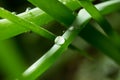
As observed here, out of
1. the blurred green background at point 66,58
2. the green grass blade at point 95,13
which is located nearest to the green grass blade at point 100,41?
the green grass blade at point 95,13

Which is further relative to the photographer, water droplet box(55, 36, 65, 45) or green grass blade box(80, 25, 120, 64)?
green grass blade box(80, 25, 120, 64)

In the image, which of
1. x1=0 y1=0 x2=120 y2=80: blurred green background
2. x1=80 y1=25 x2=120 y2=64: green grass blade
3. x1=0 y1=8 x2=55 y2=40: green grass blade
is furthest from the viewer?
x1=0 y1=0 x2=120 y2=80: blurred green background

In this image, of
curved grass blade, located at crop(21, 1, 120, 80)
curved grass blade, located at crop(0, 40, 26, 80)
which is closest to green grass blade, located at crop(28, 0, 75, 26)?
curved grass blade, located at crop(21, 1, 120, 80)

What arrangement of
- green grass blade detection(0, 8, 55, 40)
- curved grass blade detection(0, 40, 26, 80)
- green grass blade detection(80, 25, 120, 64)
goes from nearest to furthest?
green grass blade detection(0, 8, 55, 40) → green grass blade detection(80, 25, 120, 64) → curved grass blade detection(0, 40, 26, 80)

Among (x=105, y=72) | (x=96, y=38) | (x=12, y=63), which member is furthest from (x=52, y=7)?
(x=105, y=72)

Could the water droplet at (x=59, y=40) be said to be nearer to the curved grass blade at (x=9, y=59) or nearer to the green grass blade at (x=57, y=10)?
the green grass blade at (x=57, y=10)

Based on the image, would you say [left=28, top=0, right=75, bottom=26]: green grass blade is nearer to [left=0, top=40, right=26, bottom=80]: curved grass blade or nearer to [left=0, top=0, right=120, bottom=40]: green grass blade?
[left=0, top=0, right=120, bottom=40]: green grass blade

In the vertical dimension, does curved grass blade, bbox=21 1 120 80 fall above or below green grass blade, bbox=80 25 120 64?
below
